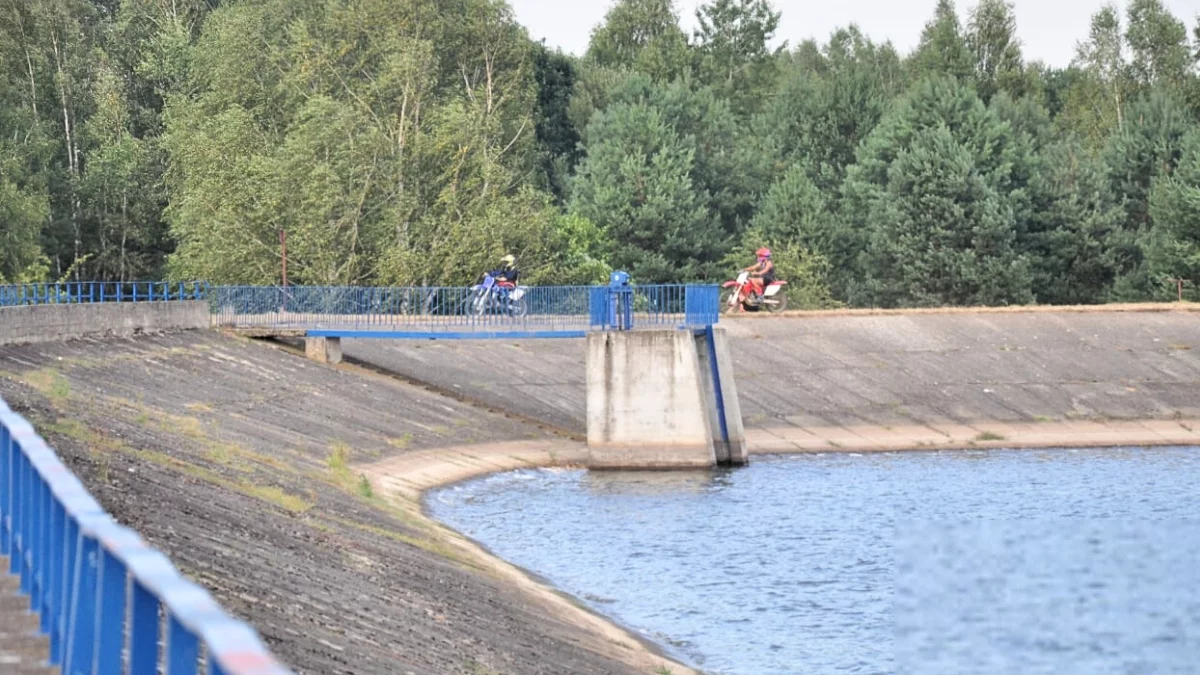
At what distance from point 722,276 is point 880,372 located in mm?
31159

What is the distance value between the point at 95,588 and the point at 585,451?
43250 mm

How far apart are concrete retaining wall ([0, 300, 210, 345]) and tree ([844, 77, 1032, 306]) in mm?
43834

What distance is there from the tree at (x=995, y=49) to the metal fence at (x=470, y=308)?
5595 centimetres

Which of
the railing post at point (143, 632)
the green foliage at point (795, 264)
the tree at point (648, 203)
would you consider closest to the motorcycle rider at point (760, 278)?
the tree at point (648, 203)

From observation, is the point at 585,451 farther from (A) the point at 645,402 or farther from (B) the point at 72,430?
(B) the point at 72,430

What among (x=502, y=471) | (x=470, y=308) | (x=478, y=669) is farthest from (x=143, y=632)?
(x=470, y=308)

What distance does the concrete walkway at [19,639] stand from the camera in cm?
1107

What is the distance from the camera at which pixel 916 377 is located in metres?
65.9

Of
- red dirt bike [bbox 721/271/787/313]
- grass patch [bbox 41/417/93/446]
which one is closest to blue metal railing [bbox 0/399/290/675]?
grass patch [bbox 41/417/93/446]

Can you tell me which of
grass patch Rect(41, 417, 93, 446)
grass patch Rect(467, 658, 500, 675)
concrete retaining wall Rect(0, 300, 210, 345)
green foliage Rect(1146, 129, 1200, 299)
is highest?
green foliage Rect(1146, 129, 1200, 299)

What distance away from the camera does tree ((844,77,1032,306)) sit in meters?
91.5

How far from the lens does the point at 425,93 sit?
82312 millimetres

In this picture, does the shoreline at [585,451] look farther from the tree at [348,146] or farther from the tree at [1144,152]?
the tree at [1144,152]

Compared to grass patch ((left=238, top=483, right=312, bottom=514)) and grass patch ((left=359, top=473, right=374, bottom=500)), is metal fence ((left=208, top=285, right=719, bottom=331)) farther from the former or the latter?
grass patch ((left=238, top=483, right=312, bottom=514))
